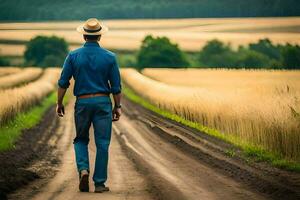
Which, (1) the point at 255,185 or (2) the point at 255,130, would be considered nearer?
(1) the point at 255,185

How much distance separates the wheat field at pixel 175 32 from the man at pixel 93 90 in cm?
9988

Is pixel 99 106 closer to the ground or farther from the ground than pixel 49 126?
farther from the ground

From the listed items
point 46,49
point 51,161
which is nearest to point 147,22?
point 46,49

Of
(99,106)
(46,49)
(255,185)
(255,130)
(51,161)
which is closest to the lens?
(99,106)

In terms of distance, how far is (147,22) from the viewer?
476 feet

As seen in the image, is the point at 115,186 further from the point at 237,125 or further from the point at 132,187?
the point at 237,125

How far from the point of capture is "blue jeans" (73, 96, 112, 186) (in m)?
10.9

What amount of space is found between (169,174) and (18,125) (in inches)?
533

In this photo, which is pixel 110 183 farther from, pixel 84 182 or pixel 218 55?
pixel 218 55

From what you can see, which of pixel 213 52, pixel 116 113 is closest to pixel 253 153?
pixel 116 113

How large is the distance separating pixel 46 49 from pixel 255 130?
124 metres

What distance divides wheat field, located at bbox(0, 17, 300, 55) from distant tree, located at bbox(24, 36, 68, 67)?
5.47 ft

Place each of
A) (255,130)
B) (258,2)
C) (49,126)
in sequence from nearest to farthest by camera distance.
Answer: (255,130), (49,126), (258,2)

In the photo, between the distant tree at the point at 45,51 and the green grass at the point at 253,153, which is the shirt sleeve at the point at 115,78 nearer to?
the green grass at the point at 253,153
